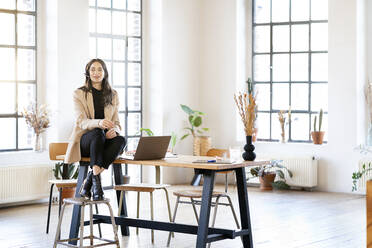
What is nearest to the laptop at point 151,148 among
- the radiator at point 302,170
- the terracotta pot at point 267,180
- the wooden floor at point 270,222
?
the wooden floor at point 270,222

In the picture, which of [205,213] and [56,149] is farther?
[56,149]

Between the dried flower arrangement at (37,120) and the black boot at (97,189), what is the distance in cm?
358

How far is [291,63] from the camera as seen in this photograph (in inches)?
404

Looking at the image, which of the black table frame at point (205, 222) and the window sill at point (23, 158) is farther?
the window sill at point (23, 158)

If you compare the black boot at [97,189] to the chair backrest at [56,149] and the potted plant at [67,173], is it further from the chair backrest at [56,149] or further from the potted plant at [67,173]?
the potted plant at [67,173]

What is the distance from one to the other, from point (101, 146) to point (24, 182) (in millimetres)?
3291

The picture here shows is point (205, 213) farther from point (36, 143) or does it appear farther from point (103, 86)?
point (36, 143)

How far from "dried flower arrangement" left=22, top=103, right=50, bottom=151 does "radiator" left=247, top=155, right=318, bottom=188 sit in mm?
3822

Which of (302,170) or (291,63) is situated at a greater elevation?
(291,63)

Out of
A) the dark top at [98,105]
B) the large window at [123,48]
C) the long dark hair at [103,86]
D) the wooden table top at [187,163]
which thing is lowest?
the wooden table top at [187,163]

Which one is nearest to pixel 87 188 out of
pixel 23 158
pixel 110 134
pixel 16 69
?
pixel 110 134

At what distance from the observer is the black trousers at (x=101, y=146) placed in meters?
5.20

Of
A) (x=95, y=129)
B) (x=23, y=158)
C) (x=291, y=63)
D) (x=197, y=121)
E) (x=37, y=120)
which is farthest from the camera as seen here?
(x=197, y=121)

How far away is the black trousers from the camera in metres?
5.20
